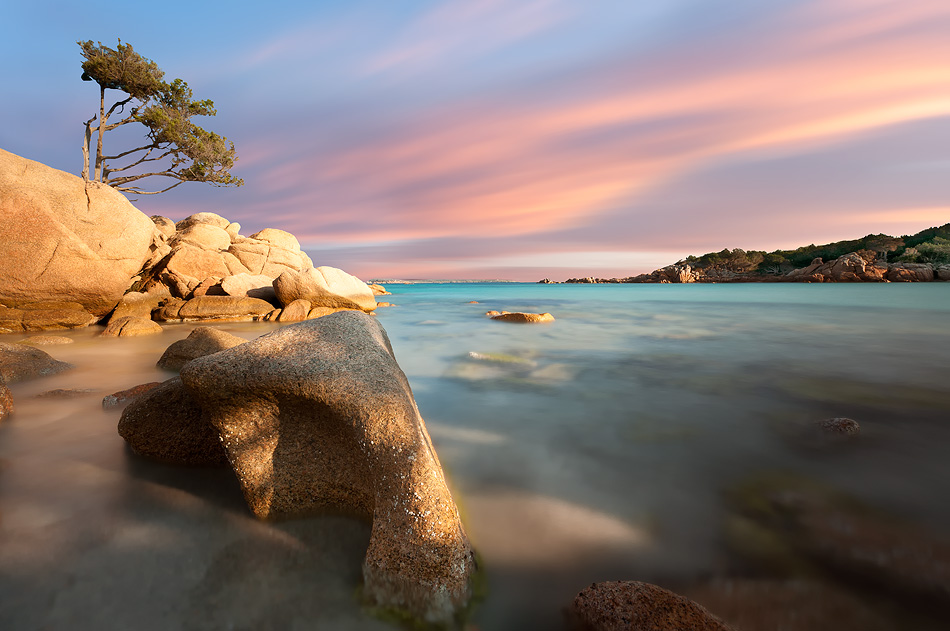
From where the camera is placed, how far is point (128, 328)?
9266mm

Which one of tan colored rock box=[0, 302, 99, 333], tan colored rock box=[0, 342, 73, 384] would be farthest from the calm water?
tan colored rock box=[0, 302, 99, 333]

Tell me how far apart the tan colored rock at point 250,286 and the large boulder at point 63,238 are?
384 cm

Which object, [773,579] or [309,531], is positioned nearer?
[773,579]

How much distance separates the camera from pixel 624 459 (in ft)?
11.4

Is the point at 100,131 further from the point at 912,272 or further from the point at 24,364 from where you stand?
the point at 912,272

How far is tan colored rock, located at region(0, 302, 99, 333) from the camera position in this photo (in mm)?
8844

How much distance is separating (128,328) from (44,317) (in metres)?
1.97

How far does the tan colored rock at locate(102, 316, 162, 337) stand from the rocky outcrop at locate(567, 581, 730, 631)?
36.4 feet

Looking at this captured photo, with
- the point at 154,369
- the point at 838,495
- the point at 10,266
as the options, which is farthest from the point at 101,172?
the point at 838,495

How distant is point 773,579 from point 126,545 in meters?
3.40

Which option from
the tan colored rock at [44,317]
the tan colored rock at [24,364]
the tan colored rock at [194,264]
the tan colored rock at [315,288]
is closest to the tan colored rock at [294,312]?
the tan colored rock at [315,288]

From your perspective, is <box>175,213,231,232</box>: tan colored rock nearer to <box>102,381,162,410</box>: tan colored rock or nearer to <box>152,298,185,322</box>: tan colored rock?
<box>152,298,185,322</box>: tan colored rock

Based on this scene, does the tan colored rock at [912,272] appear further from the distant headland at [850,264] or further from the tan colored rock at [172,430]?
the tan colored rock at [172,430]

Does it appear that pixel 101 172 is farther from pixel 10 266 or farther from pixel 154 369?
pixel 154 369
